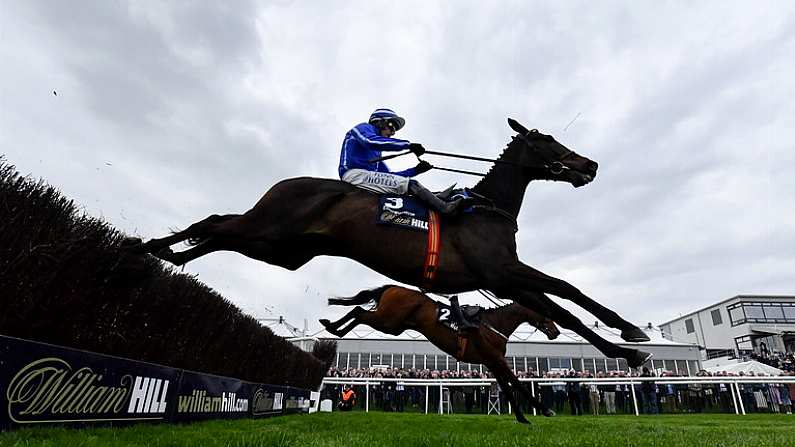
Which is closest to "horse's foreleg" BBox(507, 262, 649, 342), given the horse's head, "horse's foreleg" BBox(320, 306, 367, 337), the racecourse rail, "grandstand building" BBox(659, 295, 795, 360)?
the horse's head

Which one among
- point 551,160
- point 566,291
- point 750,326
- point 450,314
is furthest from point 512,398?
point 750,326

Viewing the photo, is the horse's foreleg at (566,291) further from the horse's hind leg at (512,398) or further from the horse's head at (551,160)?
the horse's hind leg at (512,398)

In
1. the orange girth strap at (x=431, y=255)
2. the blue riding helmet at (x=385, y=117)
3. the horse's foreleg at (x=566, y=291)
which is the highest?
the blue riding helmet at (x=385, y=117)

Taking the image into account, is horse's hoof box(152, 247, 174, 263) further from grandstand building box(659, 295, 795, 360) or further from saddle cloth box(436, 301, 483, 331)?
grandstand building box(659, 295, 795, 360)

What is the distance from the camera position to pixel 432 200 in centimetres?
423

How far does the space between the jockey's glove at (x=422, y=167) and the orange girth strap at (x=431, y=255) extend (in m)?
0.84

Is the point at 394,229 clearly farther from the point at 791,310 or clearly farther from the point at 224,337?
the point at 791,310

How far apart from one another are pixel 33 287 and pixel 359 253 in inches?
107

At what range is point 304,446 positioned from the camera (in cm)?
300

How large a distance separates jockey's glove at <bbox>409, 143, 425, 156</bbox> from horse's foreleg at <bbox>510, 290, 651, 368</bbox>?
159cm

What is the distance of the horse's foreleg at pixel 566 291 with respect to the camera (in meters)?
3.97

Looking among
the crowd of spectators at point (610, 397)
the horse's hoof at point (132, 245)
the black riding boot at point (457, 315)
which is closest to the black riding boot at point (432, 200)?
the horse's hoof at point (132, 245)

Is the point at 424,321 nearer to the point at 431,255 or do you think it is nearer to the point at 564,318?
the point at 564,318

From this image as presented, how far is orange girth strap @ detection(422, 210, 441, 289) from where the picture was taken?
399 centimetres
